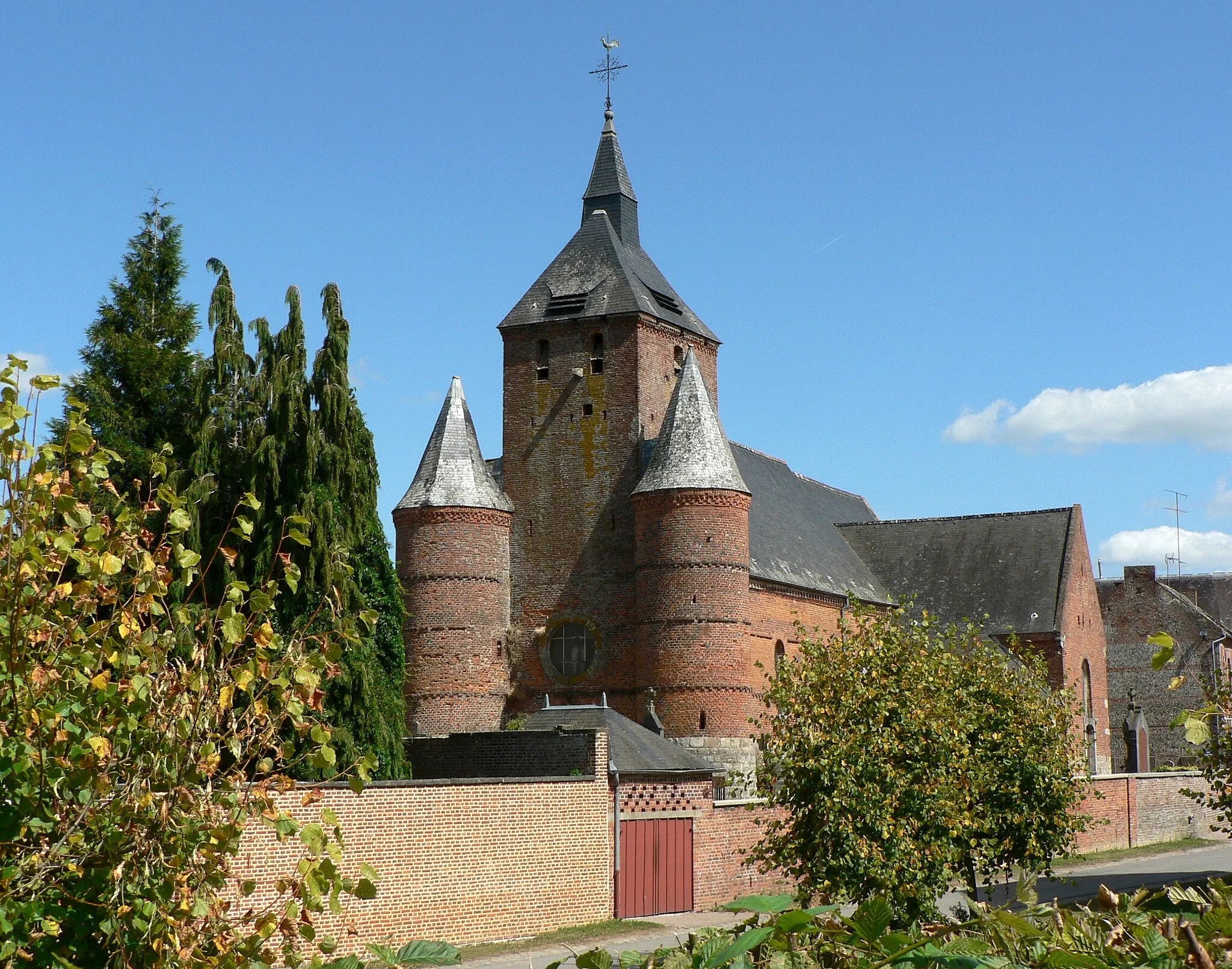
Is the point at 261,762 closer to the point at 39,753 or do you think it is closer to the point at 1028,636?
the point at 39,753

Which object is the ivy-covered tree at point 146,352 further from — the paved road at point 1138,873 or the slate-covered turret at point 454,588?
the paved road at point 1138,873

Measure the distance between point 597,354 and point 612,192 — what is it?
19.2ft

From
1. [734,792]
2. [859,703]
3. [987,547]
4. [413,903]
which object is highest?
[987,547]

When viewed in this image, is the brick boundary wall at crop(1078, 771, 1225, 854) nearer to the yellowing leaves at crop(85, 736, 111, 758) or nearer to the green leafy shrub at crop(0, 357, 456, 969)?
the green leafy shrub at crop(0, 357, 456, 969)

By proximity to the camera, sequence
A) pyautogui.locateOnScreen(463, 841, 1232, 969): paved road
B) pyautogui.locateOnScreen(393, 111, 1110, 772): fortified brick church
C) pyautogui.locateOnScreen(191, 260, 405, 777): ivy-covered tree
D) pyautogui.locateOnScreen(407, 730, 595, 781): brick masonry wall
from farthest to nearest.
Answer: pyautogui.locateOnScreen(393, 111, 1110, 772): fortified brick church, pyautogui.locateOnScreen(191, 260, 405, 777): ivy-covered tree, pyautogui.locateOnScreen(407, 730, 595, 781): brick masonry wall, pyautogui.locateOnScreen(463, 841, 1232, 969): paved road

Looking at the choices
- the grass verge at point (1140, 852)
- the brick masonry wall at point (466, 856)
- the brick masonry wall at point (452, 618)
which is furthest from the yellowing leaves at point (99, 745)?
the brick masonry wall at point (452, 618)

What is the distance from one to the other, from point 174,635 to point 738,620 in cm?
3174

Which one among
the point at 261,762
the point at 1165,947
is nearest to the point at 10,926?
the point at 261,762

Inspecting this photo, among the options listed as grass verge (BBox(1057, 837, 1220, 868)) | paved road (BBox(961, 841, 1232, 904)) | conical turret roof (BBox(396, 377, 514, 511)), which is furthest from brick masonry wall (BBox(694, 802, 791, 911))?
conical turret roof (BBox(396, 377, 514, 511))

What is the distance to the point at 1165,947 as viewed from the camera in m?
2.89

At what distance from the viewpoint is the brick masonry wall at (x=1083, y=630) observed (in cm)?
4722

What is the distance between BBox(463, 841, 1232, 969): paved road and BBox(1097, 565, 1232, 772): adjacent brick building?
15403mm

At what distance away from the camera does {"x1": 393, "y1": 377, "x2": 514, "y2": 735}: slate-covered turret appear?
1462 inches

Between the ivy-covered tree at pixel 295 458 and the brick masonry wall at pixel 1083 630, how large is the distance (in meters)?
25.8
